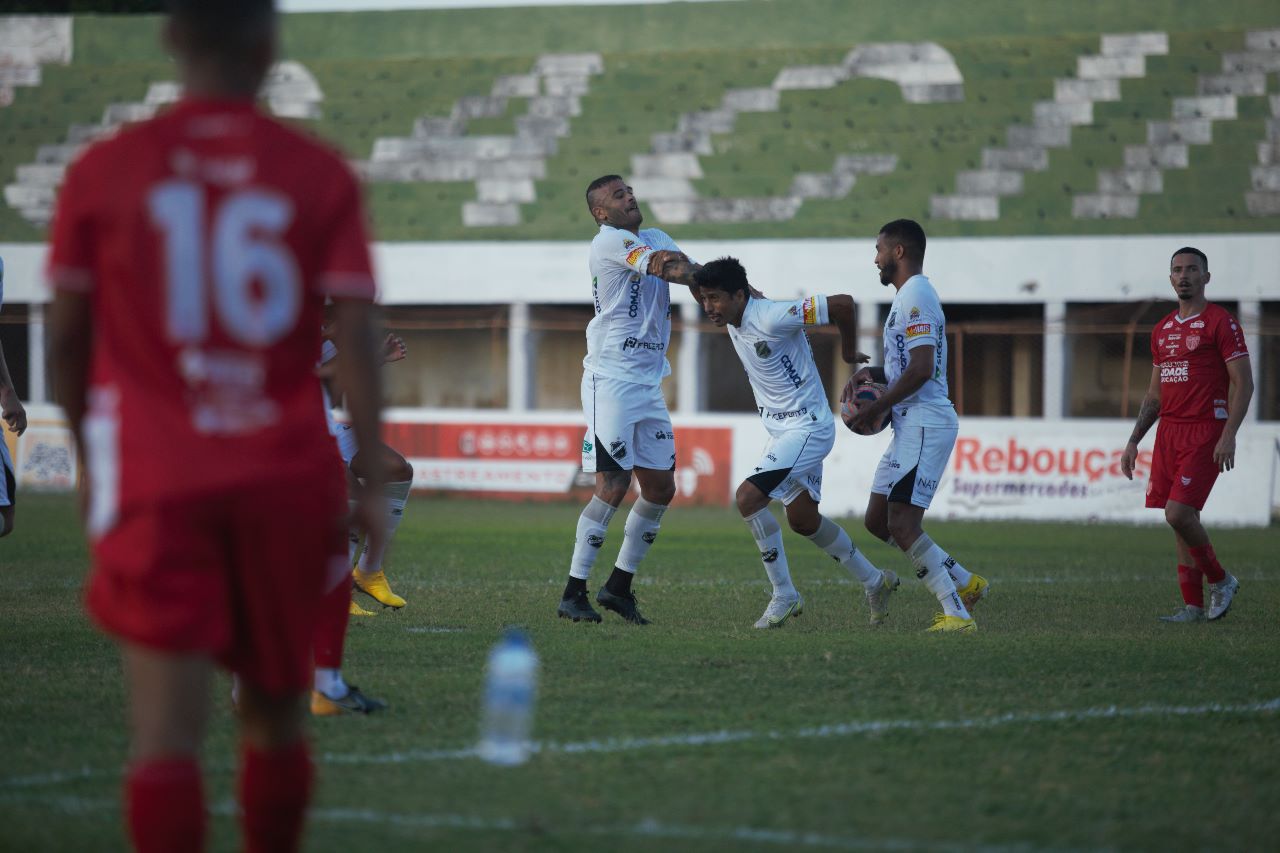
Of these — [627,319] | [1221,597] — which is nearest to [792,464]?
[627,319]

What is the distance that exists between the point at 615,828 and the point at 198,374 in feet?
6.15

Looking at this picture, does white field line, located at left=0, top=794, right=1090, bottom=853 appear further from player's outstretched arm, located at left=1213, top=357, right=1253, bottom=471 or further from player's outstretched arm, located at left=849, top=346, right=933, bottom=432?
player's outstretched arm, located at left=1213, top=357, right=1253, bottom=471

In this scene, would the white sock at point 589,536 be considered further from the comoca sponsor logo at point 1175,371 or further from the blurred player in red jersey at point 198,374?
the blurred player in red jersey at point 198,374

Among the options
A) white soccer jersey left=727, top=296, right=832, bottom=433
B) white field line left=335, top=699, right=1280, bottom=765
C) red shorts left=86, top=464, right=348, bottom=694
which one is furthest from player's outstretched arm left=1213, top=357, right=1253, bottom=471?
red shorts left=86, top=464, right=348, bottom=694

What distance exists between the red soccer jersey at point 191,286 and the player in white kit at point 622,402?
596cm

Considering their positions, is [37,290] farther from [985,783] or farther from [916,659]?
[985,783]

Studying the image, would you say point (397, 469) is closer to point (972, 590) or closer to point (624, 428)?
point (624, 428)

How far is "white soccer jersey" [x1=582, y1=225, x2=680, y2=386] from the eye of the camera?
30.5ft

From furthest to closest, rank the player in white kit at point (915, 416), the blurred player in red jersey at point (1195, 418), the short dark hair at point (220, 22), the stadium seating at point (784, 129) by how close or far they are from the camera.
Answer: the stadium seating at point (784, 129) → the blurred player in red jersey at point (1195, 418) → the player in white kit at point (915, 416) → the short dark hair at point (220, 22)

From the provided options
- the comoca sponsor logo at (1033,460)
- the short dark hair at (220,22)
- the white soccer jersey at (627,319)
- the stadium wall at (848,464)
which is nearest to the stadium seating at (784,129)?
the stadium wall at (848,464)

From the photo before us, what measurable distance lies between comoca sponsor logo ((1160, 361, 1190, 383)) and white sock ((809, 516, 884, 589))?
234cm

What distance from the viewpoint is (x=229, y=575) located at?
315 cm

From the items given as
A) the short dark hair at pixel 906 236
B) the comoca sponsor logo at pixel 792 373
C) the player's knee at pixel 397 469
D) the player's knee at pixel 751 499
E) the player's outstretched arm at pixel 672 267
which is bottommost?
the player's knee at pixel 751 499

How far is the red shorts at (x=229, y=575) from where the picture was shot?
2984 mm
